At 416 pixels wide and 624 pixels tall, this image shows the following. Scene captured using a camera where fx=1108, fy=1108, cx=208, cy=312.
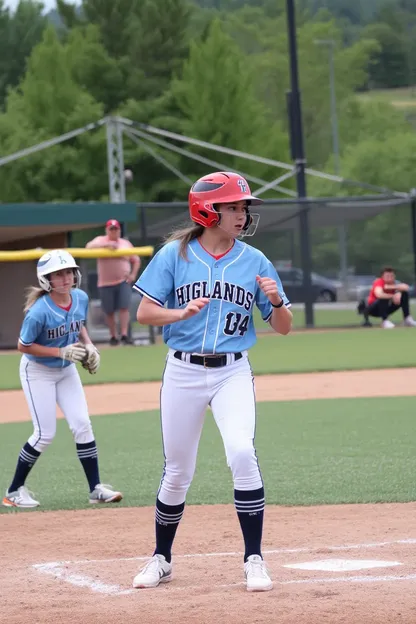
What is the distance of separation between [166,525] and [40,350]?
2.27m

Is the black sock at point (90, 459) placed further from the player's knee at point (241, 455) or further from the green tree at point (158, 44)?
the green tree at point (158, 44)

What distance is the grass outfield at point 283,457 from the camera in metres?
7.67

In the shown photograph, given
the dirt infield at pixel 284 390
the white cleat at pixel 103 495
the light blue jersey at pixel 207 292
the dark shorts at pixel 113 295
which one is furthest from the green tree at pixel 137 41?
the light blue jersey at pixel 207 292

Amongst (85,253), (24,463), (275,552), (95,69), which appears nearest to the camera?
(275,552)

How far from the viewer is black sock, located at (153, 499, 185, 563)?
17.4 feet

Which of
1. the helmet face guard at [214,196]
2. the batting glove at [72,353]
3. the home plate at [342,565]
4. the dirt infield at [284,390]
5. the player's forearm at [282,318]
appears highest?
the helmet face guard at [214,196]

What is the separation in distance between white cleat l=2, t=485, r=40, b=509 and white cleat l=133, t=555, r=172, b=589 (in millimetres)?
2440

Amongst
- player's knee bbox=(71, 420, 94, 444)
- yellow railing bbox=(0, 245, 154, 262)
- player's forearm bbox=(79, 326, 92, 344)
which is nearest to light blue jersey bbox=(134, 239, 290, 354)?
player's knee bbox=(71, 420, 94, 444)

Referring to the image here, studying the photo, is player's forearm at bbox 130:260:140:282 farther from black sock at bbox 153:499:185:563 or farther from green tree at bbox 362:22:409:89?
green tree at bbox 362:22:409:89

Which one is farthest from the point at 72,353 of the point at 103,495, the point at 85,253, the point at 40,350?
the point at 85,253

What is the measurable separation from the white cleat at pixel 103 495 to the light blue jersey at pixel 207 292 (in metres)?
2.53

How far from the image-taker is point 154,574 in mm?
5156

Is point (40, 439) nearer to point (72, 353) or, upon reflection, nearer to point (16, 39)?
point (72, 353)

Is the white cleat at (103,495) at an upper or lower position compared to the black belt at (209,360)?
lower
